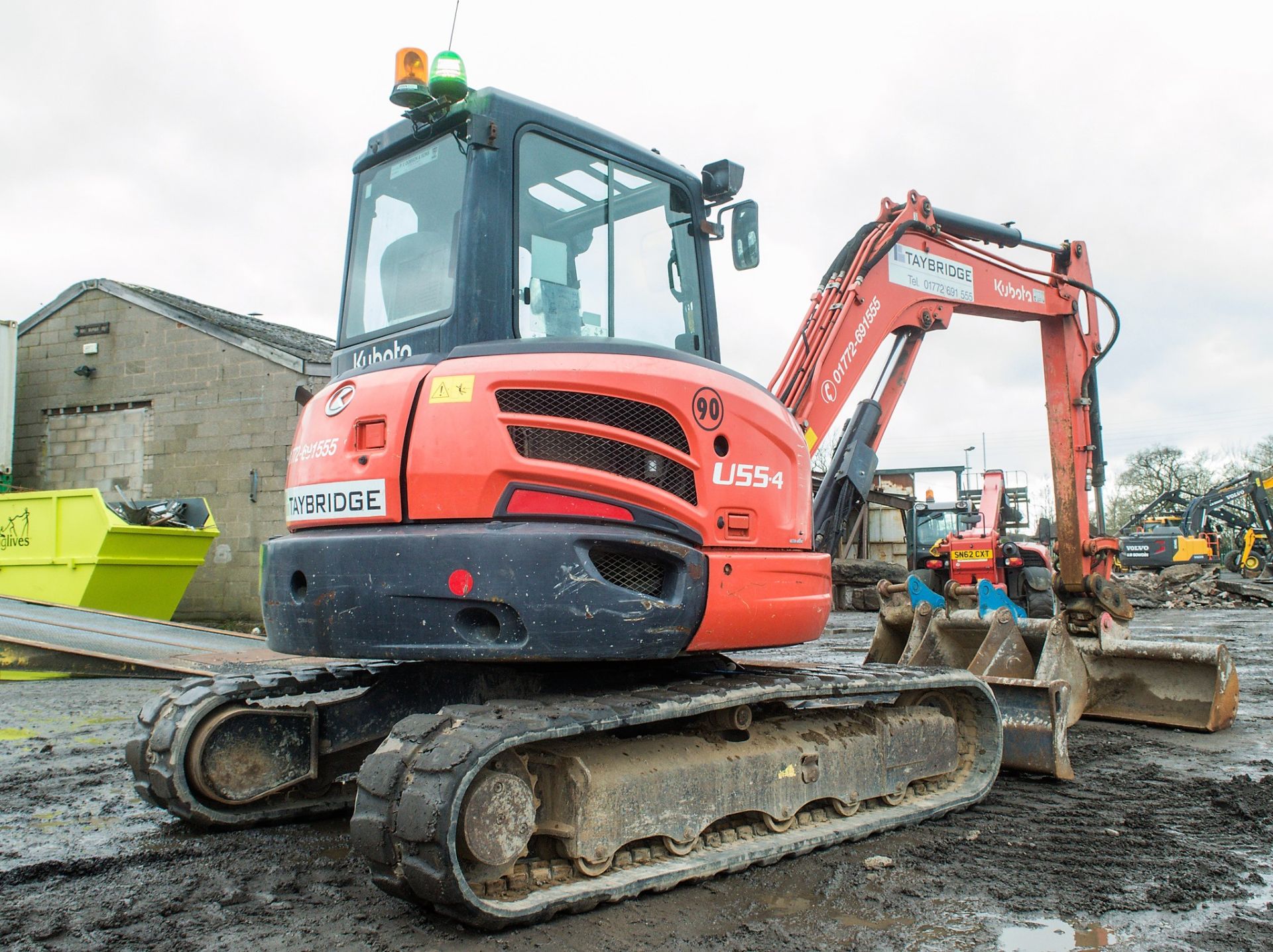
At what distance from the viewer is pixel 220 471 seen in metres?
14.2

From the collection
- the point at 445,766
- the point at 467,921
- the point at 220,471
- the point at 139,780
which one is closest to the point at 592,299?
the point at 445,766

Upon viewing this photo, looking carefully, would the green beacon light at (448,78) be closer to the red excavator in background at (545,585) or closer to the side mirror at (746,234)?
the red excavator in background at (545,585)

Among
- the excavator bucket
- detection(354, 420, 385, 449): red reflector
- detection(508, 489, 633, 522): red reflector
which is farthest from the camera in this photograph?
the excavator bucket

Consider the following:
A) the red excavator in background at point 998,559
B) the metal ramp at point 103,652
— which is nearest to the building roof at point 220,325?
the metal ramp at point 103,652

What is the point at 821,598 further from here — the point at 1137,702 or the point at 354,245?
the point at 1137,702

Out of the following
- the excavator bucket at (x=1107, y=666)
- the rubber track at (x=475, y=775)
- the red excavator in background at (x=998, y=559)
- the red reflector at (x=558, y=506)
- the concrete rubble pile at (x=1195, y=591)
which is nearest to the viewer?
the rubber track at (x=475, y=775)

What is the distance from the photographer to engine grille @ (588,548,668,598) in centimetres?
323

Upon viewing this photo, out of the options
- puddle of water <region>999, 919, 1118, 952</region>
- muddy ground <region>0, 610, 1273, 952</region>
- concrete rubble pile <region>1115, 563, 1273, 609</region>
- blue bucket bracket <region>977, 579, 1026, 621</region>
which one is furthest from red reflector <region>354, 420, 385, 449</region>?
concrete rubble pile <region>1115, 563, 1273, 609</region>

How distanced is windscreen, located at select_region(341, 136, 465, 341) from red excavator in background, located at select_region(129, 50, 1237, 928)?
2 cm

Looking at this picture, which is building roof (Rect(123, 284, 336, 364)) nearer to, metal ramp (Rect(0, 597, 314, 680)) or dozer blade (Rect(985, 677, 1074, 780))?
metal ramp (Rect(0, 597, 314, 680))

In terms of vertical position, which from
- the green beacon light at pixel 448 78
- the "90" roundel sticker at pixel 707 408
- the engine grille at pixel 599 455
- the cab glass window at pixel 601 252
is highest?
the green beacon light at pixel 448 78

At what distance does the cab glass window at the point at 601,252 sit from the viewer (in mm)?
3697

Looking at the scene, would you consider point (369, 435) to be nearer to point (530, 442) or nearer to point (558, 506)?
point (530, 442)

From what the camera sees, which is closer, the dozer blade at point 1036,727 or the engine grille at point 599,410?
the engine grille at point 599,410
